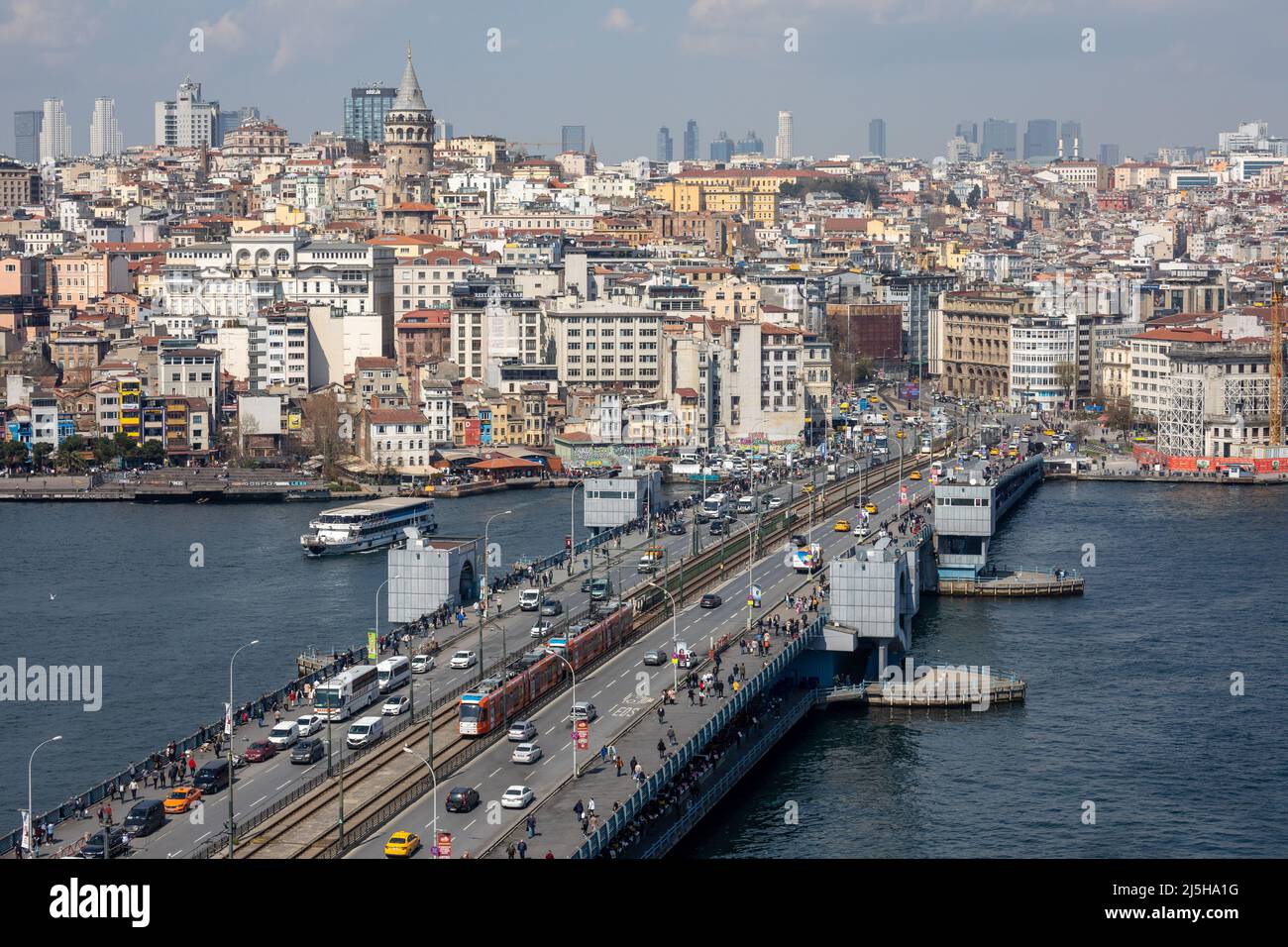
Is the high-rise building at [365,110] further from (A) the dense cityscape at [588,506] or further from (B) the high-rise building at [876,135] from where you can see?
(B) the high-rise building at [876,135]

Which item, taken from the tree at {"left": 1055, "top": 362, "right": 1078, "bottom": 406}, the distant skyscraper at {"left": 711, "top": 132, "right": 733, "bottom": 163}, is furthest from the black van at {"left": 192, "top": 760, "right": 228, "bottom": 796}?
the distant skyscraper at {"left": 711, "top": 132, "right": 733, "bottom": 163}

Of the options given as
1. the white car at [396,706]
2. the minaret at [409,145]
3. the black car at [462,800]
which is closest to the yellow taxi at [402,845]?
the black car at [462,800]

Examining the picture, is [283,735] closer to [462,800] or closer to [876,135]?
[462,800]

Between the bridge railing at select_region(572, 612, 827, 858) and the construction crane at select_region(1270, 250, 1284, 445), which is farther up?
the construction crane at select_region(1270, 250, 1284, 445)

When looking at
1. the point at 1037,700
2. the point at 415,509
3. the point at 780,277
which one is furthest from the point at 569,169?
the point at 1037,700

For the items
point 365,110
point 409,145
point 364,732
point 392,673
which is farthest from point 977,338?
point 365,110

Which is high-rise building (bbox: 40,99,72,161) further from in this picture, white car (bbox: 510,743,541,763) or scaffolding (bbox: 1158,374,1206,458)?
→ white car (bbox: 510,743,541,763)
